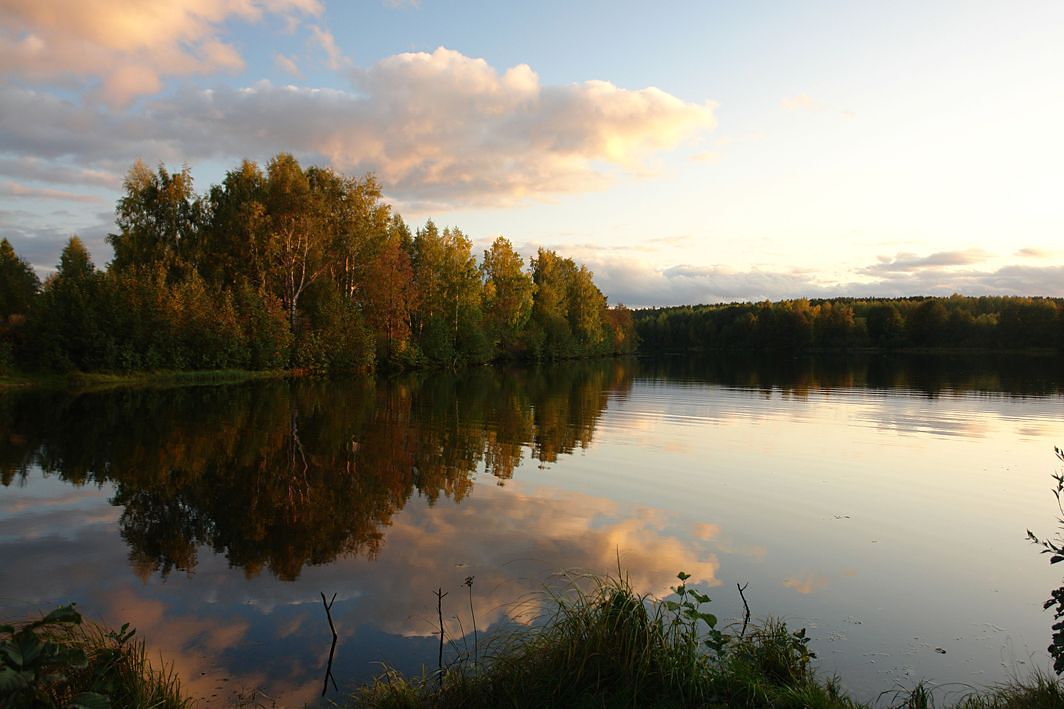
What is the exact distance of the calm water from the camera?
7289mm

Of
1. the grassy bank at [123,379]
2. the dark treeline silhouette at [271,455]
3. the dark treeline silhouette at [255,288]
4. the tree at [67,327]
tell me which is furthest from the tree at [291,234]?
the dark treeline silhouette at [271,455]

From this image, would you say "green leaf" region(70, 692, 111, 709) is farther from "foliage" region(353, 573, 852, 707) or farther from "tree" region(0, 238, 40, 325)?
"tree" region(0, 238, 40, 325)

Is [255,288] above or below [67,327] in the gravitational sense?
above

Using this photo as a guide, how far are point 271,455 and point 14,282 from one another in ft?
198

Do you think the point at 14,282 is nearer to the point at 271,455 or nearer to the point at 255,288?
the point at 255,288

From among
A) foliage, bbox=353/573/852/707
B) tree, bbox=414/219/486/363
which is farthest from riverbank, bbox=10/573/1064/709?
tree, bbox=414/219/486/363

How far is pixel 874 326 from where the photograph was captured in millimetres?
130250

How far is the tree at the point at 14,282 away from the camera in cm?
5638

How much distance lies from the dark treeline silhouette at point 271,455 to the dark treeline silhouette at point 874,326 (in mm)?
109919

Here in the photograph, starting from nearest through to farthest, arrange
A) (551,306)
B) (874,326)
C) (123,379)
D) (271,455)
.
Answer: (271,455) < (123,379) < (551,306) < (874,326)

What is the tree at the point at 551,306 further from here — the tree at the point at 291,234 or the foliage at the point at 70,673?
the foliage at the point at 70,673

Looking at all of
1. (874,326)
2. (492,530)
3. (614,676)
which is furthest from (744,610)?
(874,326)

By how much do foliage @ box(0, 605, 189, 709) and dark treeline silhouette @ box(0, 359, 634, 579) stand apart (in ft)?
12.6

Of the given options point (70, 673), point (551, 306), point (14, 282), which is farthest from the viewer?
point (551, 306)
